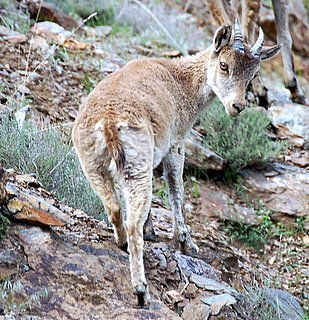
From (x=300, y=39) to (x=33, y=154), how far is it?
10262 mm

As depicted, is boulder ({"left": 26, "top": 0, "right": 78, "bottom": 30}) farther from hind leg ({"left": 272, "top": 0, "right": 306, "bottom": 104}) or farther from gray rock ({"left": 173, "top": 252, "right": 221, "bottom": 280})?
gray rock ({"left": 173, "top": 252, "right": 221, "bottom": 280})

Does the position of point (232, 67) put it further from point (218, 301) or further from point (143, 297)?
point (143, 297)

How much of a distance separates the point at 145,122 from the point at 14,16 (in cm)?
629

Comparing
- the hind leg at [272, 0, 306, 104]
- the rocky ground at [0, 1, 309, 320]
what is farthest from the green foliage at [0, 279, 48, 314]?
the hind leg at [272, 0, 306, 104]

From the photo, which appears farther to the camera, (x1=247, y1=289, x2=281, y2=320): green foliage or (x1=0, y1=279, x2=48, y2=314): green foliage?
(x1=247, y1=289, x2=281, y2=320): green foliage

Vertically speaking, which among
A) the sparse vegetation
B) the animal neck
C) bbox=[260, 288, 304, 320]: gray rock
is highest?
the animal neck

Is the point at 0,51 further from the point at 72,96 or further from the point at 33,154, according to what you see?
the point at 33,154

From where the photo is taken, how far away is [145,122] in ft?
18.2

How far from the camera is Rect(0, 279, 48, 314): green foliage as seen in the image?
4551 millimetres

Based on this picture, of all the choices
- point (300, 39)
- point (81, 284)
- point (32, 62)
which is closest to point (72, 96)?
point (32, 62)

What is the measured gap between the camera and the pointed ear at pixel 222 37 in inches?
270

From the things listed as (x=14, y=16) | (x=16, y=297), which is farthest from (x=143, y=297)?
(x=14, y=16)

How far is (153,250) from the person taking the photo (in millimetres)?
6148

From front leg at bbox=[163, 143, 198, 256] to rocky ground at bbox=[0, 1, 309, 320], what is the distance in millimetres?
200
